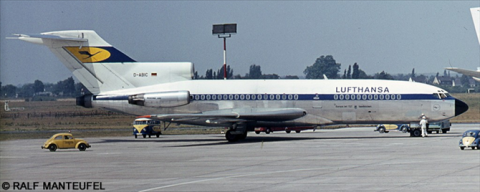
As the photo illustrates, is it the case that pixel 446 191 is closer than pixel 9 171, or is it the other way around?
pixel 446 191

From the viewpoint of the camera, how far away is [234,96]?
43062mm

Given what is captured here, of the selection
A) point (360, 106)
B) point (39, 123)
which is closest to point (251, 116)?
point (360, 106)

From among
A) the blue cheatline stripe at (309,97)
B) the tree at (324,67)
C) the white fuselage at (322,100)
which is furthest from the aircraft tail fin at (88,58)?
the tree at (324,67)

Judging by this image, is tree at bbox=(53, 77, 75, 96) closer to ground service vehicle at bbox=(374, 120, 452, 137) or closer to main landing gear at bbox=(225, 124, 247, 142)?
ground service vehicle at bbox=(374, 120, 452, 137)

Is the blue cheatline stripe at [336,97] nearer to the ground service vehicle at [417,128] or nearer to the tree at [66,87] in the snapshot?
the ground service vehicle at [417,128]

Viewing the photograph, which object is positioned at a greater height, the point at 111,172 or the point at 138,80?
the point at 138,80

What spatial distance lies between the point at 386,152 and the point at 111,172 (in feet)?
46.5

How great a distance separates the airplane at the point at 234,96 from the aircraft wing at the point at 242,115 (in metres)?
0.07

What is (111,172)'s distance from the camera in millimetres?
24109

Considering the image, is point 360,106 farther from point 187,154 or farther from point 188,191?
point 188,191

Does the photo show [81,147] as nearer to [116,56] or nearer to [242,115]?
[116,56]

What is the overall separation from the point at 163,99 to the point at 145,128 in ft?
27.3

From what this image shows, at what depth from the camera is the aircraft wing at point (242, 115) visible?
4138 centimetres

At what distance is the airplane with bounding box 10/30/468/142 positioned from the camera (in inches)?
1682
